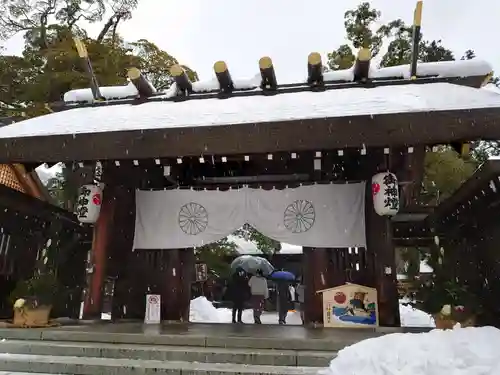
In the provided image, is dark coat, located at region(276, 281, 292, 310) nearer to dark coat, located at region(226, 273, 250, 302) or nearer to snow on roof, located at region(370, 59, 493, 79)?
dark coat, located at region(226, 273, 250, 302)

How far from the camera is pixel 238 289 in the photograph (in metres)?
10.4

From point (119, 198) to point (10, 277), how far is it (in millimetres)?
2454

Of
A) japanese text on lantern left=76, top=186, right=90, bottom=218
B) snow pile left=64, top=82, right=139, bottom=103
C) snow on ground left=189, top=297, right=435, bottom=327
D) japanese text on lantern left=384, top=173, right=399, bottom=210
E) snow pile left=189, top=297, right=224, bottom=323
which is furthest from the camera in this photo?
snow pile left=189, top=297, right=224, bottom=323

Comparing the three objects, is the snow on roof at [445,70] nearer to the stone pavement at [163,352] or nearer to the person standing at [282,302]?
the stone pavement at [163,352]

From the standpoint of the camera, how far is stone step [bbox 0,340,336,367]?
4.95 meters

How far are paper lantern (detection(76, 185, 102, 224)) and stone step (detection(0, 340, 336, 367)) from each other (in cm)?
260

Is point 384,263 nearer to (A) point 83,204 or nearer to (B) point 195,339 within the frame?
(B) point 195,339

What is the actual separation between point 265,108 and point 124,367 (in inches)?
174

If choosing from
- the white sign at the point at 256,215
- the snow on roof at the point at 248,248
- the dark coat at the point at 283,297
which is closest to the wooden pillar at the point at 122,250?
the white sign at the point at 256,215

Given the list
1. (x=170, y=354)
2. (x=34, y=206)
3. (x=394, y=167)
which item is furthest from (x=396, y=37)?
(x=170, y=354)

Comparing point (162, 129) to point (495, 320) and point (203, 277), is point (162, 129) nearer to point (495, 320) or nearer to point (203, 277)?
point (495, 320)

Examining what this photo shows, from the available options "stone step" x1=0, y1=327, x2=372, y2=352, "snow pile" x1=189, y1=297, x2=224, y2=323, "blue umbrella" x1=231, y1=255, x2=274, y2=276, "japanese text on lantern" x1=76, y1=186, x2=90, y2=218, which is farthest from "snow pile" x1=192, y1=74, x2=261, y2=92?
"blue umbrella" x1=231, y1=255, x2=274, y2=276

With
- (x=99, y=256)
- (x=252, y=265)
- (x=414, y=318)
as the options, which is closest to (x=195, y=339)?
(x=99, y=256)

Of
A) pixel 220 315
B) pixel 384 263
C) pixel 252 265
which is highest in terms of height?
pixel 384 263
